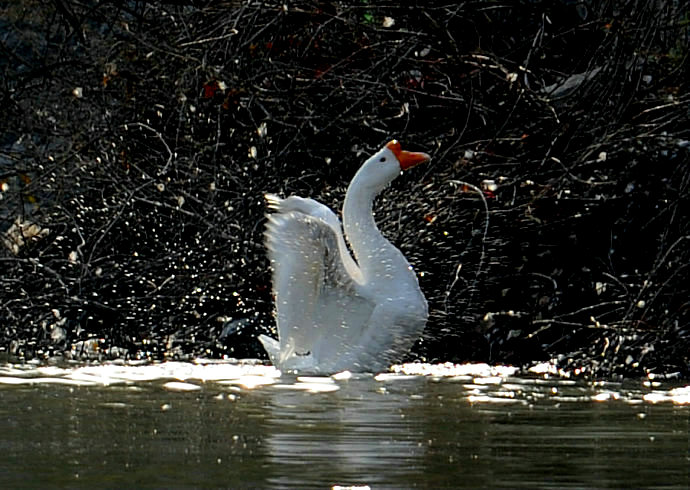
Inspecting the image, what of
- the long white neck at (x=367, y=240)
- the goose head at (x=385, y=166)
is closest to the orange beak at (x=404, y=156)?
the goose head at (x=385, y=166)

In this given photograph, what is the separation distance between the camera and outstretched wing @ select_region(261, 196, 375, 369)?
370 inches

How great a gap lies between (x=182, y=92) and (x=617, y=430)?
6749 millimetres

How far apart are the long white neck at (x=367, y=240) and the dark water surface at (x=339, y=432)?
0.91m

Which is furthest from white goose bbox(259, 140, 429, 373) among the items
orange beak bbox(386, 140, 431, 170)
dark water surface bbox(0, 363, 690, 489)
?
orange beak bbox(386, 140, 431, 170)

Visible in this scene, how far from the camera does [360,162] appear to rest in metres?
13.1

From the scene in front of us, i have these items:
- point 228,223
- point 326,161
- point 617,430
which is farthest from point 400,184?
point 617,430

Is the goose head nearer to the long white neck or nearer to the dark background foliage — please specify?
the long white neck

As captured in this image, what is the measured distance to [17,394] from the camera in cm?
779

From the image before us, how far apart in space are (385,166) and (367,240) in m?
0.68

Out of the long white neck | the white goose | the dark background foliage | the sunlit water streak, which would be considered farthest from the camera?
the dark background foliage

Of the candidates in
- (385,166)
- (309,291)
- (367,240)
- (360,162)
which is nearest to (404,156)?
(385,166)

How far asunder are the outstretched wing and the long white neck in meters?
0.15

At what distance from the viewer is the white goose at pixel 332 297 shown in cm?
941

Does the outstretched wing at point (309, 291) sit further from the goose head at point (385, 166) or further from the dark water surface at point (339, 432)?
the goose head at point (385, 166)
